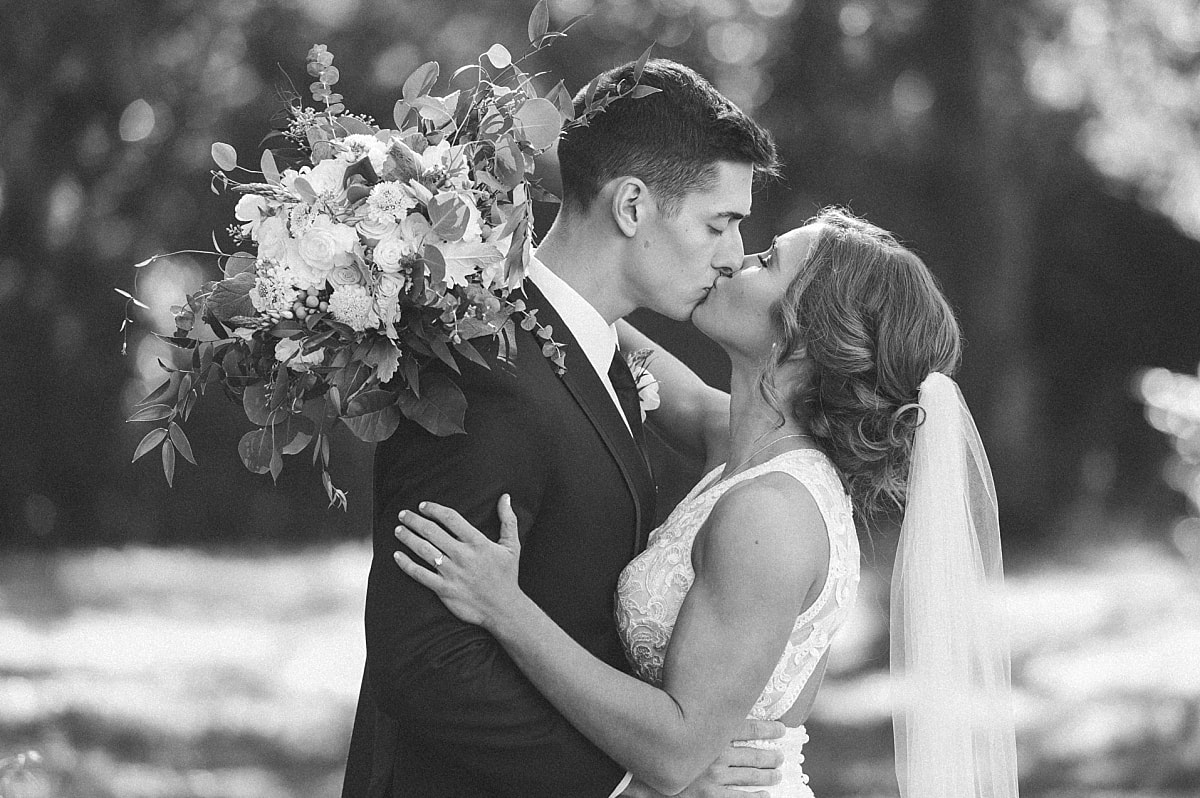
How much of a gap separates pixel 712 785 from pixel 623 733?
0.40 m

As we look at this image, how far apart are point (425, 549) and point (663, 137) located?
1045 mm

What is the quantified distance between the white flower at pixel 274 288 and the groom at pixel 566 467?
38 cm

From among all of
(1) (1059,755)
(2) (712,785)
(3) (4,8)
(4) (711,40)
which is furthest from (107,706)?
(4) (711,40)

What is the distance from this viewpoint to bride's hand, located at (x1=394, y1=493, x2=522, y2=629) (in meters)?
2.41

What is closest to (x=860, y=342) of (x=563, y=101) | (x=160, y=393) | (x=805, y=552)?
(x=805, y=552)

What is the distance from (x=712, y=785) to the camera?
2.83 m

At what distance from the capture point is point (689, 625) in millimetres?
2666

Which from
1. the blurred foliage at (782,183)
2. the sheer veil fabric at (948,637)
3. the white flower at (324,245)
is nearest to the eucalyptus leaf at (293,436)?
the white flower at (324,245)

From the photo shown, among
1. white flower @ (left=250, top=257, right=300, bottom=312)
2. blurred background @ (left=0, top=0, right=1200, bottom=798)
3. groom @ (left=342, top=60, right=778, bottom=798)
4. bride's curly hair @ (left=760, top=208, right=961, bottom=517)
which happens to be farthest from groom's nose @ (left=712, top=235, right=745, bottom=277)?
blurred background @ (left=0, top=0, right=1200, bottom=798)

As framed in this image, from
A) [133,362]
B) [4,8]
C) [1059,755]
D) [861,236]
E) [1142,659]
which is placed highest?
[4,8]

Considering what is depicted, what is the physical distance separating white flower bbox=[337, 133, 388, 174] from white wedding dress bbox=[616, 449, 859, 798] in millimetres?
1009

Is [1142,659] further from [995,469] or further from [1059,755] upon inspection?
[995,469]

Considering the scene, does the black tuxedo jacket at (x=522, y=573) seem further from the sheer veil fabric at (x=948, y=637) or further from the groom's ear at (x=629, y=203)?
the sheer veil fabric at (x=948, y=637)

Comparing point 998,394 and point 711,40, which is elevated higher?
point 711,40
